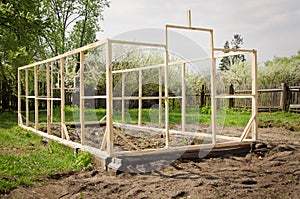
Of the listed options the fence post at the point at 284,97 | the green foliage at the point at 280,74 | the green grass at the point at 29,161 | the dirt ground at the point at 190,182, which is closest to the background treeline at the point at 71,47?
the green foliage at the point at 280,74

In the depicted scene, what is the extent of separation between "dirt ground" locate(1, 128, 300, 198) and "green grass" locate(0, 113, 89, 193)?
214 mm

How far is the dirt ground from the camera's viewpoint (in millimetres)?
3930

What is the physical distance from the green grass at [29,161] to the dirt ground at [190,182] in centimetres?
21

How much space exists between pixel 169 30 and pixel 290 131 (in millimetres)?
5538

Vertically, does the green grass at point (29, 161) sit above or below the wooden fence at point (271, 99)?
below

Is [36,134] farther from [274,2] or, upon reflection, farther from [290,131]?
[274,2]

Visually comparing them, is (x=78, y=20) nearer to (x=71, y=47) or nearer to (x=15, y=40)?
(x=71, y=47)

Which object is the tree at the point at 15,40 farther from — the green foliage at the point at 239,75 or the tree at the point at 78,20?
the green foliage at the point at 239,75

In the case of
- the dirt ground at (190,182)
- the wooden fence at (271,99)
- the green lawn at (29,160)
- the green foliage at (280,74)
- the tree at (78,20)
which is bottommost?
the dirt ground at (190,182)

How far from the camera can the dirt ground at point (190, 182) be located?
12.9 ft

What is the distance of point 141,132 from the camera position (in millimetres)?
9227

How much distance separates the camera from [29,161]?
5656 mm

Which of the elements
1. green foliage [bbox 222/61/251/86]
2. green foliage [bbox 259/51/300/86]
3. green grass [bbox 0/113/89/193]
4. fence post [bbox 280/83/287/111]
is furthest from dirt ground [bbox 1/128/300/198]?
green foliage [bbox 222/61/251/86]

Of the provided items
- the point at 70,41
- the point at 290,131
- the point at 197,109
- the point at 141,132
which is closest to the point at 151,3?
the point at 141,132
